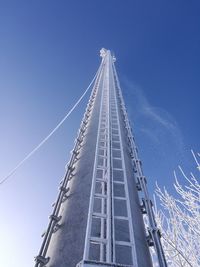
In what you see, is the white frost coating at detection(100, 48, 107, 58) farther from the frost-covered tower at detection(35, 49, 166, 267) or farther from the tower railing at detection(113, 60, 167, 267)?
the frost-covered tower at detection(35, 49, 166, 267)

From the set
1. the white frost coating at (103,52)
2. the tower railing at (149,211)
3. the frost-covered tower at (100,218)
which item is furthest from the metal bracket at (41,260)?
the white frost coating at (103,52)

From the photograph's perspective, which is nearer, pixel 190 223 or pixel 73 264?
pixel 73 264

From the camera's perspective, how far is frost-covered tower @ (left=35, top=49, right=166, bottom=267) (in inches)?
149

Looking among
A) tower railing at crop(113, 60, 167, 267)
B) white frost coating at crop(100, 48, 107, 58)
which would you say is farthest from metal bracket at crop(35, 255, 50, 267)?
white frost coating at crop(100, 48, 107, 58)

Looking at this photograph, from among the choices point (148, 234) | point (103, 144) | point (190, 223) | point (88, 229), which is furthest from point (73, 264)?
point (190, 223)

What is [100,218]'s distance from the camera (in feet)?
14.2

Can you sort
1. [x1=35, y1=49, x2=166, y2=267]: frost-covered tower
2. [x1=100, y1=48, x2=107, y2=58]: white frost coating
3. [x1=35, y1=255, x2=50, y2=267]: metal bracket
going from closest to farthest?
1. [x1=35, y1=49, x2=166, y2=267]: frost-covered tower
2. [x1=35, y1=255, x2=50, y2=267]: metal bracket
3. [x1=100, y1=48, x2=107, y2=58]: white frost coating

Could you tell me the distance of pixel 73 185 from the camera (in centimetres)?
591

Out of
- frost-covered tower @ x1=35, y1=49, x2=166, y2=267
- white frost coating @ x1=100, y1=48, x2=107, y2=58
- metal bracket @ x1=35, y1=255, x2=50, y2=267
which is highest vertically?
white frost coating @ x1=100, y1=48, x2=107, y2=58

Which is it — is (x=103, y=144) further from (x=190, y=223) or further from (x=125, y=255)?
(x=190, y=223)

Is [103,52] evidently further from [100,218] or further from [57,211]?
[100,218]

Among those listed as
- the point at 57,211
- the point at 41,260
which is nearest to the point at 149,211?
the point at 57,211

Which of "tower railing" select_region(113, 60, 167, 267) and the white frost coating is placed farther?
the white frost coating

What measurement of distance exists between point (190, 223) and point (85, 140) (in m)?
5.77
